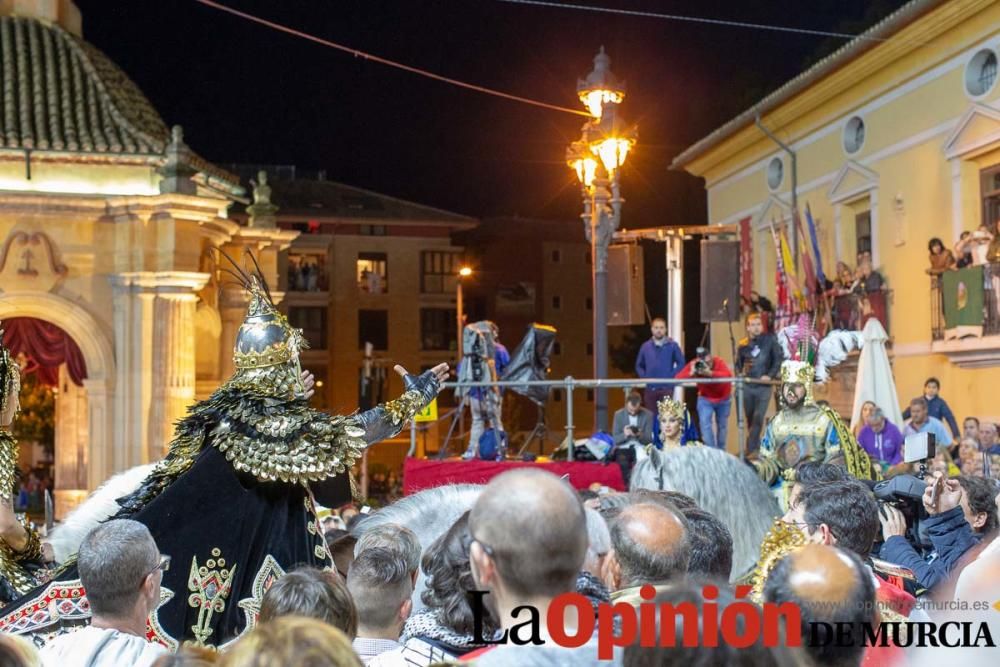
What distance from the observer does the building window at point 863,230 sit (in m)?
24.1

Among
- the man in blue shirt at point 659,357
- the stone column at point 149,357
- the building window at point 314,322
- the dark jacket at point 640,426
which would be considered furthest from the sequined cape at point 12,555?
the building window at point 314,322

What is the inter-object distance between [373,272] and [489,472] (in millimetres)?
39276

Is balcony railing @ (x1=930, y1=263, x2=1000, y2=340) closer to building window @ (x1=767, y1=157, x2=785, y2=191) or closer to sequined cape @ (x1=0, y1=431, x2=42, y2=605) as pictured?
building window @ (x1=767, y1=157, x2=785, y2=191)

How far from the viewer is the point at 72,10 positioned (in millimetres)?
25484

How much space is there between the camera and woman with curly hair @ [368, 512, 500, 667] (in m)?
3.84

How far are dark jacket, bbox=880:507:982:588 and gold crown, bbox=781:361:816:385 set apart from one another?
4852mm

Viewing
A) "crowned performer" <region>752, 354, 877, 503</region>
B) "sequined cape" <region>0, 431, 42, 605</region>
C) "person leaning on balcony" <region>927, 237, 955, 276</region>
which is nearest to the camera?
"sequined cape" <region>0, 431, 42, 605</region>

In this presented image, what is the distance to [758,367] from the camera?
14688 mm

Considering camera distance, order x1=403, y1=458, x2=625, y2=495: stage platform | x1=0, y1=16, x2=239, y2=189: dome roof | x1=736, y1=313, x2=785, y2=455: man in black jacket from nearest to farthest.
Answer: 1. x1=403, y1=458, x2=625, y2=495: stage platform
2. x1=736, y1=313, x2=785, y2=455: man in black jacket
3. x1=0, y1=16, x2=239, y2=189: dome roof

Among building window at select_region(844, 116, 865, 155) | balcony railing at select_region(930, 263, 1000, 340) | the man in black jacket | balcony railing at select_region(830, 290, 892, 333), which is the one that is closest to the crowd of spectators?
the man in black jacket

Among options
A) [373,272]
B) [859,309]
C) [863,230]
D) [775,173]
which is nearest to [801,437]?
[859,309]

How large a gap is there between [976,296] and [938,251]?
1511 millimetres

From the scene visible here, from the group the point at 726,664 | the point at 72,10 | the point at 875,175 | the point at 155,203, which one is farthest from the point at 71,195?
the point at 726,664

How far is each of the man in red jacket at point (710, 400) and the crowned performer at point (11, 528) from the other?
890 cm
